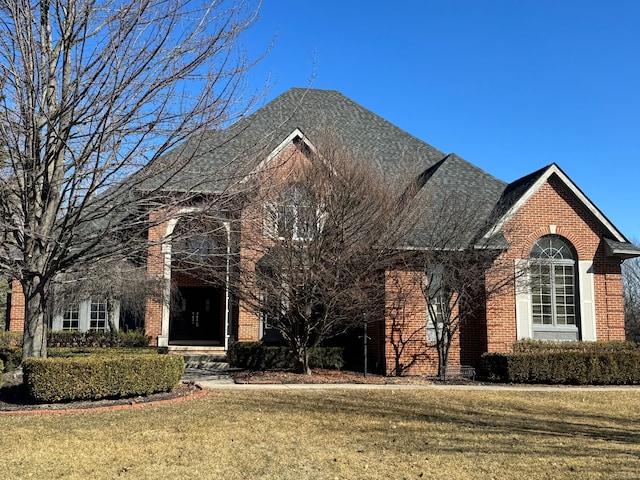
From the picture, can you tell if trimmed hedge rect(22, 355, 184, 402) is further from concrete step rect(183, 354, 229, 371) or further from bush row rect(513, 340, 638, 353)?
bush row rect(513, 340, 638, 353)

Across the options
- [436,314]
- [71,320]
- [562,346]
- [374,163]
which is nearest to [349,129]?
[374,163]

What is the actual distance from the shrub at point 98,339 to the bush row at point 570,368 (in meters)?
11.6

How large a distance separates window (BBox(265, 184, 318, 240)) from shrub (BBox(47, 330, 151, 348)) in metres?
7.53

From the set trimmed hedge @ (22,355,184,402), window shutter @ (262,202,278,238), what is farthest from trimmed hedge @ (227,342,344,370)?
trimmed hedge @ (22,355,184,402)

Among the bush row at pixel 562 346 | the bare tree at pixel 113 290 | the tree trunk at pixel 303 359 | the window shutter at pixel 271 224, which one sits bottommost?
the tree trunk at pixel 303 359

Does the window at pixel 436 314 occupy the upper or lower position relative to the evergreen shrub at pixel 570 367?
upper

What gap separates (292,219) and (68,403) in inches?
257

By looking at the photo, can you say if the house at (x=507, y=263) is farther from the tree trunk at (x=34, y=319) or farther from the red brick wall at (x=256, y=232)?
the tree trunk at (x=34, y=319)

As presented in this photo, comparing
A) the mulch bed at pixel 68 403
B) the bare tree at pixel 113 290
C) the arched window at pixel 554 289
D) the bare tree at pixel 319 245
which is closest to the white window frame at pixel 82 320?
the bare tree at pixel 113 290

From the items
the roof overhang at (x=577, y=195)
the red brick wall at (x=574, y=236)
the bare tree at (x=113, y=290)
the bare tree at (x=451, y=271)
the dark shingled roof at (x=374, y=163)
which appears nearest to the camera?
the dark shingled roof at (x=374, y=163)

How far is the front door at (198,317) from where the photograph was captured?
89.0 ft

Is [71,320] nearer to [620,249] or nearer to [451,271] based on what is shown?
[451,271]

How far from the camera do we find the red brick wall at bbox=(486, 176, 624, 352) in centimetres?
1727

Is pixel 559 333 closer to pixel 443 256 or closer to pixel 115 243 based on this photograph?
pixel 443 256
